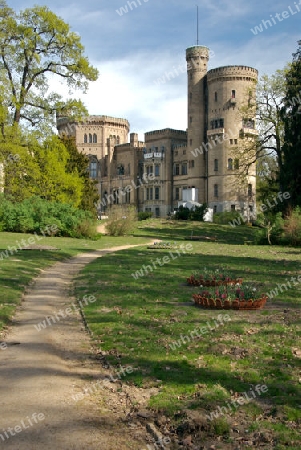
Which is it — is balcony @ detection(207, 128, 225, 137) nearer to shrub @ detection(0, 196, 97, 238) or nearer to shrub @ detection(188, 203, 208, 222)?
shrub @ detection(188, 203, 208, 222)

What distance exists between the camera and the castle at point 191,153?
219ft

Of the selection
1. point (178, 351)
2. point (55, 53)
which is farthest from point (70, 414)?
point (55, 53)

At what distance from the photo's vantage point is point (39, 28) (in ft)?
108

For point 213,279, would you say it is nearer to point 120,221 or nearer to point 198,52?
point 120,221

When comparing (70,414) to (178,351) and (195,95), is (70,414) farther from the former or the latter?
(195,95)

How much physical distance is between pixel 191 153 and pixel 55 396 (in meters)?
68.1

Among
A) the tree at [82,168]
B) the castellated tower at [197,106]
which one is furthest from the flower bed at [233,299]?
the castellated tower at [197,106]

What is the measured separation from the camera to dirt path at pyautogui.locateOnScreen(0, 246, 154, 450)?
483 centimetres

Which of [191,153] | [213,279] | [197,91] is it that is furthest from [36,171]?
[197,91]

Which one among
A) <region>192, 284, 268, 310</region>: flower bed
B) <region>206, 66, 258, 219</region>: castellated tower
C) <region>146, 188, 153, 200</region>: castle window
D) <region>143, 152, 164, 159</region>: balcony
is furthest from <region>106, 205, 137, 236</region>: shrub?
<region>146, 188, 153, 200</region>: castle window

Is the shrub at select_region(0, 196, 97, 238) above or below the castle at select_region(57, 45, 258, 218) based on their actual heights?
below

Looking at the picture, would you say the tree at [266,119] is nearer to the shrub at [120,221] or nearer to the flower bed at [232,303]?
the shrub at [120,221]

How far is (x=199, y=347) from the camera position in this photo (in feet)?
25.1

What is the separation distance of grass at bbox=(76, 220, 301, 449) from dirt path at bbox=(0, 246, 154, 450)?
1.63ft
